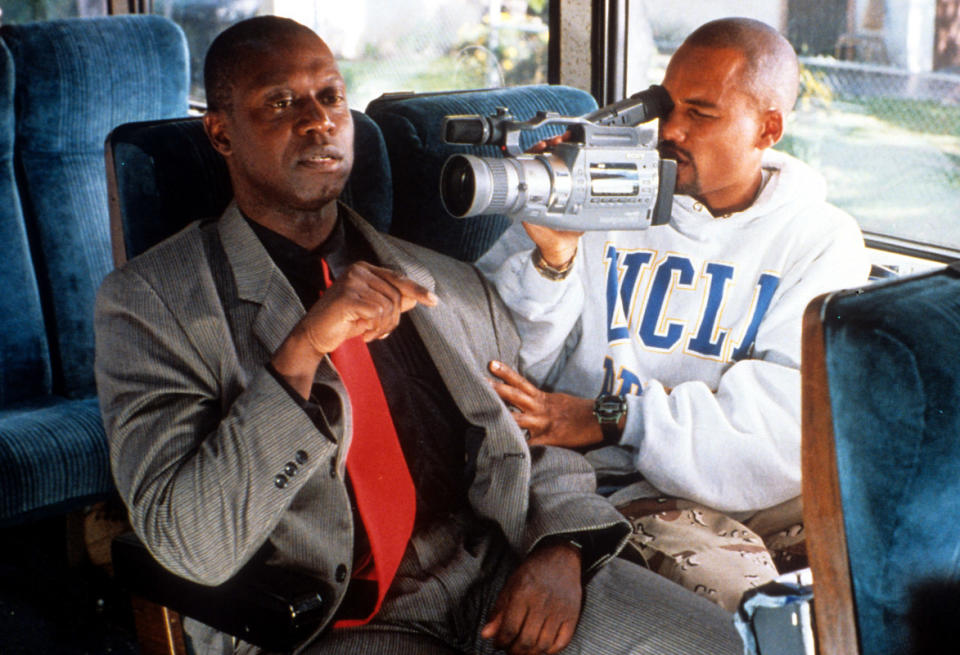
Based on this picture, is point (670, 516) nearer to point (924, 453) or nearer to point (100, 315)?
point (924, 453)

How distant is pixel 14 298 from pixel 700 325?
1.81 meters

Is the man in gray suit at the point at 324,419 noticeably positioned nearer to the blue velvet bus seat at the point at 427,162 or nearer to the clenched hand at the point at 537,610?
the clenched hand at the point at 537,610

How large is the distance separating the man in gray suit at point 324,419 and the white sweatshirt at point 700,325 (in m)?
0.13

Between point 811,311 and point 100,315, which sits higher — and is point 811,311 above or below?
above

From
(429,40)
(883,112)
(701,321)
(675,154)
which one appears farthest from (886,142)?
(429,40)

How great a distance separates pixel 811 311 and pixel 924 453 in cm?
18

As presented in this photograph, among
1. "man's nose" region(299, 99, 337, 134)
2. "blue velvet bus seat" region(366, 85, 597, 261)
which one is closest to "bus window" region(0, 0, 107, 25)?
"blue velvet bus seat" region(366, 85, 597, 261)

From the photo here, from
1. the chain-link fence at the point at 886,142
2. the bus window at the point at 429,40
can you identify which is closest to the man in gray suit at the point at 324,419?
the chain-link fence at the point at 886,142

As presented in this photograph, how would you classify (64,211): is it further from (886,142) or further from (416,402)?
(886,142)

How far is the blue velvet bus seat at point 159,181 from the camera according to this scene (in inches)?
63.9

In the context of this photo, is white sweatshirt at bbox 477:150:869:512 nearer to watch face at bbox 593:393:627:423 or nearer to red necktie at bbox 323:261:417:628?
watch face at bbox 593:393:627:423

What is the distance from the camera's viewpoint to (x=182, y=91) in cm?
295

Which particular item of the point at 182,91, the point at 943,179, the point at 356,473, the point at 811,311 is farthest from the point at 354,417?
the point at 182,91

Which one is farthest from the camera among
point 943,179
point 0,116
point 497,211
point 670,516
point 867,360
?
point 0,116
